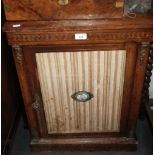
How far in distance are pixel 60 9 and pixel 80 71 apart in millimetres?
302

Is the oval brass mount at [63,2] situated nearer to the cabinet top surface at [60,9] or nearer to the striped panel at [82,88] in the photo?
the cabinet top surface at [60,9]

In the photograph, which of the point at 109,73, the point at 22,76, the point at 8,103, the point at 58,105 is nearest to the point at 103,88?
the point at 109,73

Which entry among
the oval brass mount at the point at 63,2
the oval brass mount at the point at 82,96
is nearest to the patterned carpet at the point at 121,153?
the oval brass mount at the point at 82,96

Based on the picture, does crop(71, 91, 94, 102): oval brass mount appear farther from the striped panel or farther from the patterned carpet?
the patterned carpet

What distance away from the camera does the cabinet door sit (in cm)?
122

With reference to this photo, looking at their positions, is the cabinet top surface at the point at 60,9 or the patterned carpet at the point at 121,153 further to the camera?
the patterned carpet at the point at 121,153

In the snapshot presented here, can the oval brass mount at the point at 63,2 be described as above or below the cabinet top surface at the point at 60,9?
above

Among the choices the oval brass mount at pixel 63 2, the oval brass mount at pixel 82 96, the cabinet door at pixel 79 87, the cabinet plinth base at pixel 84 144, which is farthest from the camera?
the cabinet plinth base at pixel 84 144

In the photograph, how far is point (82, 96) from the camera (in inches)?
54.6

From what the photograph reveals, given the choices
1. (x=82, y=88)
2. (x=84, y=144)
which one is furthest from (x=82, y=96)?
(x=84, y=144)

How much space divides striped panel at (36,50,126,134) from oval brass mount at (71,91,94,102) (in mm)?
21

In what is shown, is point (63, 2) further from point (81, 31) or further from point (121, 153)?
point (121, 153)

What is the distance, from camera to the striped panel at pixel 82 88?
4.05 feet

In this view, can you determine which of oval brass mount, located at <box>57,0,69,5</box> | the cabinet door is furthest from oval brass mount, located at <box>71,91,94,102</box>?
oval brass mount, located at <box>57,0,69,5</box>
